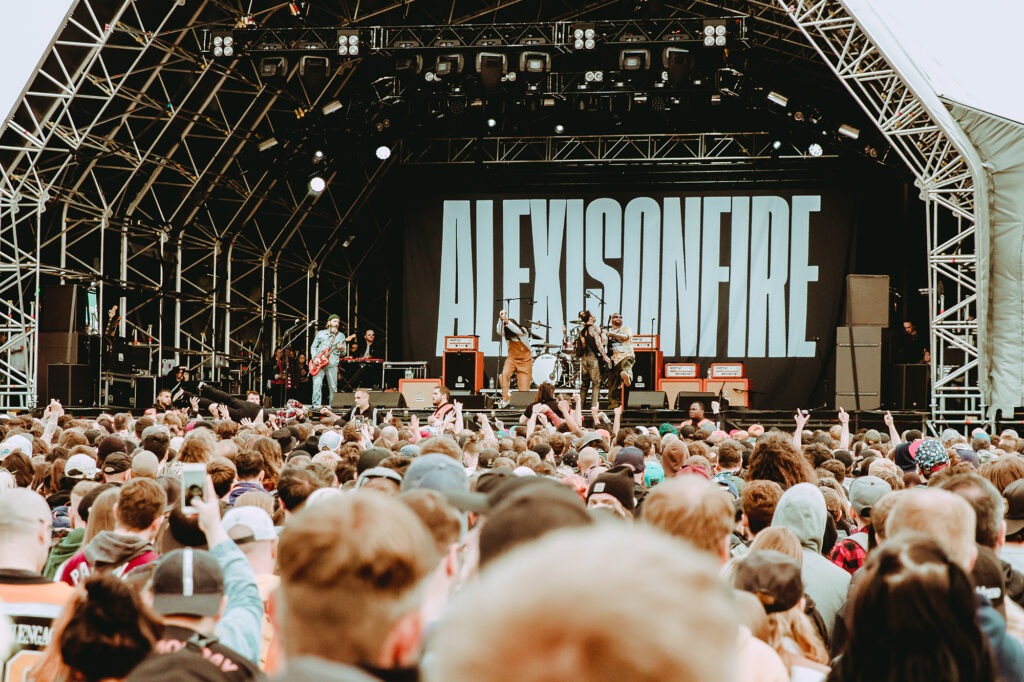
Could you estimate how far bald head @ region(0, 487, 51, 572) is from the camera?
11.6 feet

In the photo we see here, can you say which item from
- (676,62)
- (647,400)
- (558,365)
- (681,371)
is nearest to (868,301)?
(681,371)

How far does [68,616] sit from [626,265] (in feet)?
76.7

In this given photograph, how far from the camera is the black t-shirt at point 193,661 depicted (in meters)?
2.19

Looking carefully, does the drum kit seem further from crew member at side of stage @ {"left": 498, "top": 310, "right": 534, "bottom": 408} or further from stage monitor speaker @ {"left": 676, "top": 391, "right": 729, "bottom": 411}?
stage monitor speaker @ {"left": 676, "top": 391, "right": 729, "bottom": 411}

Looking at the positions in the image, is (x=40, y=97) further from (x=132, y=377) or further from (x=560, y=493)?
(x=560, y=493)

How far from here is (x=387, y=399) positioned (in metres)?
20.1

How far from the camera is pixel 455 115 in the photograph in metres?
21.4

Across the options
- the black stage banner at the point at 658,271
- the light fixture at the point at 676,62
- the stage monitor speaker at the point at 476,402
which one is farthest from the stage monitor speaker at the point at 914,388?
the stage monitor speaker at the point at 476,402

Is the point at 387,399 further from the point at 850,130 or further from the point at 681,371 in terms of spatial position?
the point at 850,130

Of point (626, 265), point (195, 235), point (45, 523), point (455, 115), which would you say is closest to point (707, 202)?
point (626, 265)

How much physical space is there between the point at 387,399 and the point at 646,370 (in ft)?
16.0

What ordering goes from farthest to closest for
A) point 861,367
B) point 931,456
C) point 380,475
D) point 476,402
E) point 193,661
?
point 861,367 → point 476,402 → point 931,456 → point 380,475 → point 193,661

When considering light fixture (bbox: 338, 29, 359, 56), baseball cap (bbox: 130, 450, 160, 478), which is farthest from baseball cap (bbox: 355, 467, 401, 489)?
light fixture (bbox: 338, 29, 359, 56)

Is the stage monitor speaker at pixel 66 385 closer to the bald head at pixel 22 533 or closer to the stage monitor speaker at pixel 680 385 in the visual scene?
the stage monitor speaker at pixel 680 385
